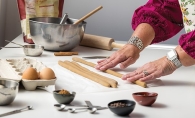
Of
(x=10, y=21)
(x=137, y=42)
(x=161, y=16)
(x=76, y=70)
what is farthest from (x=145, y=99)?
(x=10, y=21)

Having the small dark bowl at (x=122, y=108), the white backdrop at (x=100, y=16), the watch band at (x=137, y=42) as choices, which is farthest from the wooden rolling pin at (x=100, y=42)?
the small dark bowl at (x=122, y=108)

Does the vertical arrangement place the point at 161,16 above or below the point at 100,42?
above

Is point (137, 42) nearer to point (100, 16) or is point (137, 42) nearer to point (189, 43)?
point (189, 43)

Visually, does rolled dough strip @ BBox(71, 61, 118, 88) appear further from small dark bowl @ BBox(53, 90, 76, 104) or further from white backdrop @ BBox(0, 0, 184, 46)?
white backdrop @ BBox(0, 0, 184, 46)

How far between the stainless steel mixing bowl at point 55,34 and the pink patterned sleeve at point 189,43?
529 mm

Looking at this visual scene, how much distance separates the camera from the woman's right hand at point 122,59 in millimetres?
1477

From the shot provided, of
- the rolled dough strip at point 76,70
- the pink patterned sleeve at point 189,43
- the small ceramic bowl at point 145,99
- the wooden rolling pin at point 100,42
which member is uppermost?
the pink patterned sleeve at point 189,43

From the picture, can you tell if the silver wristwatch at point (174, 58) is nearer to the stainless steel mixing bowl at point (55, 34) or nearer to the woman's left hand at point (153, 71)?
the woman's left hand at point (153, 71)

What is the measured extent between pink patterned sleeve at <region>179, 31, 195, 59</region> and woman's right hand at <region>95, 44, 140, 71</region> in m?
0.23

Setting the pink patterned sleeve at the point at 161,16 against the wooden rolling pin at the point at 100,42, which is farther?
the wooden rolling pin at the point at 100,42

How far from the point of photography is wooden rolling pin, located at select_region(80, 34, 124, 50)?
1.85 metres

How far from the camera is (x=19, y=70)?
4.10ft

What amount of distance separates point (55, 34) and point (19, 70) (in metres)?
0.47

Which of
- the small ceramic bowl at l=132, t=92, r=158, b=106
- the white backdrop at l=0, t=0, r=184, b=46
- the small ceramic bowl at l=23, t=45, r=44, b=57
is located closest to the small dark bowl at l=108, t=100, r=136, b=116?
the small ceramic bowl at l=132, t=92, r=158, b=106
